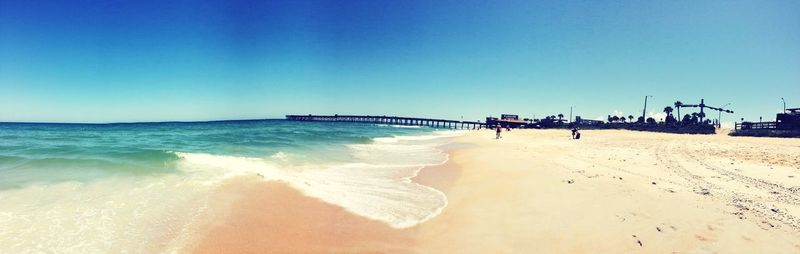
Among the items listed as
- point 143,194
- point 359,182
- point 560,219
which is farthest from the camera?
point 359,182

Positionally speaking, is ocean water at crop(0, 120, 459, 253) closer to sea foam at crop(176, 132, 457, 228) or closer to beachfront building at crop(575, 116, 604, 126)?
sea foam at crop(176, 132, 457, 228)

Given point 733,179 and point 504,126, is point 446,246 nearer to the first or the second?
point 733,179

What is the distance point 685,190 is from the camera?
7.47m

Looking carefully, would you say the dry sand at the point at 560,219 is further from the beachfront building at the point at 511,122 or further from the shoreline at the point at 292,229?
the beachfront building at the point at 511,122

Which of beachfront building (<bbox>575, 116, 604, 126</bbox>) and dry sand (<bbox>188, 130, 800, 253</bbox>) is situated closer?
dry sand (<bbox>188, 130, 800, 253</bbox>)

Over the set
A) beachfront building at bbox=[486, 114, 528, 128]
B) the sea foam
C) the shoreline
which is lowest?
the shoreline

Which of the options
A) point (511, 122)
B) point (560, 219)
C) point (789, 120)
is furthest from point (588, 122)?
point (560, 219)

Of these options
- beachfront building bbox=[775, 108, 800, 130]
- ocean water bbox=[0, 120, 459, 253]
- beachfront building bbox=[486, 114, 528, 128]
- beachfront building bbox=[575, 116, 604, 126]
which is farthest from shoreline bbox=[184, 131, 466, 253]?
beachfront building bbox=[575, 116, 604, 126]

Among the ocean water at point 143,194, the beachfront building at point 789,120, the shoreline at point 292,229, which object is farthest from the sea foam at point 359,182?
the beachfront building at point 789,120

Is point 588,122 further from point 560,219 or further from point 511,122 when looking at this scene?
point 560,219

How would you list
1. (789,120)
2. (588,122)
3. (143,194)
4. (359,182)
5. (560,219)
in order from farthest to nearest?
(588,122) → (789,120) → (359,182) → (143,194) → (560,219)

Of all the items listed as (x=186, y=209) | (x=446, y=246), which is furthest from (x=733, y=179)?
(x=186, y=209)

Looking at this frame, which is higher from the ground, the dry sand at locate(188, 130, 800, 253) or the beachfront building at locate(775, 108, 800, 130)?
the beachfront building at locate(775, 108, 800, 130)

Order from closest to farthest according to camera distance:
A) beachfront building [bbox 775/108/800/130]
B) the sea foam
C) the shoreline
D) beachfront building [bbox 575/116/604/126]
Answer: the shoreline < the sea foam < beachfront building [bbox 775/108/800/130] < beachfront building [bbox 575/116/604/126]
